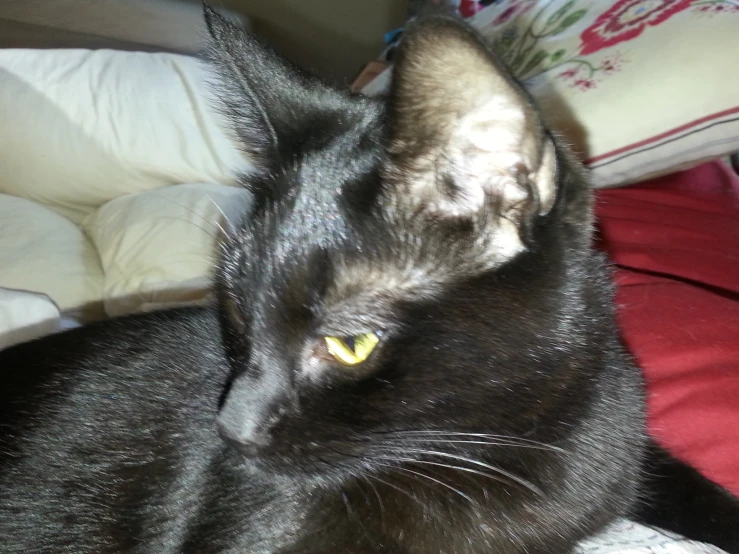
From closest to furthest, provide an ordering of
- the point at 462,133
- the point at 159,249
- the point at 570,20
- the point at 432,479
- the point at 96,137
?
the point at 462,133 → the point at 432,479 → the point at 570,20 → the point at 159,249 → the point at 96,137

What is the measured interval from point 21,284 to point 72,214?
43 centimetres

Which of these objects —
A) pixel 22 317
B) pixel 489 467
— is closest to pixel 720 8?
pixel 489 467

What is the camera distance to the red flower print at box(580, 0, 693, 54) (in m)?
0.96

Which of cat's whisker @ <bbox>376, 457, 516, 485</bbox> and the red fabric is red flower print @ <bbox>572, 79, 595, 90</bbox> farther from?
cat's whisker @ <bbox>376, 457, 516, 485</bbox>

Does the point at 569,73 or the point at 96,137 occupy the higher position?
the point at 569,73

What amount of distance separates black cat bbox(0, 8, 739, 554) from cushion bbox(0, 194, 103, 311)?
0.48 metres

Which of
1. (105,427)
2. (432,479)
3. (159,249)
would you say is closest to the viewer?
(432,479)

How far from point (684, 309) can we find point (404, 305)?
0.49m

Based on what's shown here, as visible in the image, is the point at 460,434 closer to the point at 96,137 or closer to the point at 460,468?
the point at 460,468

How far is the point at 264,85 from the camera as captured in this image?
0.67 m

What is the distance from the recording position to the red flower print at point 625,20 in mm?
959

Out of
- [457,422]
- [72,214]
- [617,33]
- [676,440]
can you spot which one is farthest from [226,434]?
[72,214]

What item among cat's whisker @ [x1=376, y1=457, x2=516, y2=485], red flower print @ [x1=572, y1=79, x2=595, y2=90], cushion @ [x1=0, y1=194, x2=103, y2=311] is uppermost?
red flower print @ [x1=572, y1=79, x2=595, y2=90]

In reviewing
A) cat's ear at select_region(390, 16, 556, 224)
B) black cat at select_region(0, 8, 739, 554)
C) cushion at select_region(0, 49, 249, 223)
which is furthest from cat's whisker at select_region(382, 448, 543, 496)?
cushion at select_region(0, 49, 249, 223)
